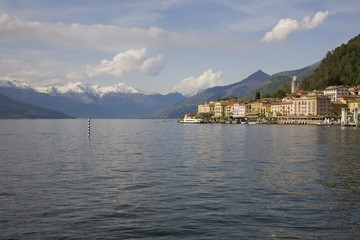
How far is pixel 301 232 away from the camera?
17.7 metres

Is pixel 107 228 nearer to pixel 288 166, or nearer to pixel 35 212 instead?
pixel 35 212

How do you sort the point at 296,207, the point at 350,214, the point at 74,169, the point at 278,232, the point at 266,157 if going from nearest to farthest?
the point at 278,232, the point at 350,214, the point at 296,207, the point at 74,169, the point at 266,157

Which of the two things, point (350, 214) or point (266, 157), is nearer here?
point (350, 214)

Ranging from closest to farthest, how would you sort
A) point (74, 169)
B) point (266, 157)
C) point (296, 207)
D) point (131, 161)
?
point (296, 207) → point (74, 169) → point (131, 161) → point (266, 157)

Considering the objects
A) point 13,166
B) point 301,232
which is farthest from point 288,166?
point 13,166

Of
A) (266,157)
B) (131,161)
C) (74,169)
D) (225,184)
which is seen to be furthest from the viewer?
(266,157)

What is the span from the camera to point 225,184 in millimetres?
A: 28875

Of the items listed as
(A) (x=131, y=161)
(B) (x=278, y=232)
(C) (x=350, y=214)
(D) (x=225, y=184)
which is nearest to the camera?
(B) (x=278, y=232)

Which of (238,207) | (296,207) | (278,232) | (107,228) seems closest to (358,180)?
(296,207)

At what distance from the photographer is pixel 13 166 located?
130ft

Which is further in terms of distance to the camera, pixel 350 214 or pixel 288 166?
pixel 288 166

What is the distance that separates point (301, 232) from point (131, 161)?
28.9 m

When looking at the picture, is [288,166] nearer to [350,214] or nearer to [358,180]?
[358,180]

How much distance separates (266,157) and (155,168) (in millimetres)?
16256
